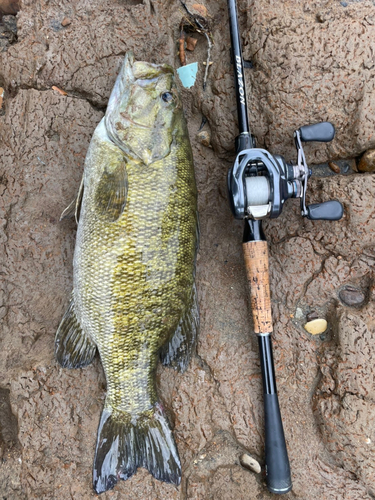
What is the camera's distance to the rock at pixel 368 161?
260cm

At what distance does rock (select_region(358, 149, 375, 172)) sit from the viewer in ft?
8.53

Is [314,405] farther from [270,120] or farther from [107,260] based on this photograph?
[270,120]

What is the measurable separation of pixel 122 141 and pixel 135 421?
2001 mm

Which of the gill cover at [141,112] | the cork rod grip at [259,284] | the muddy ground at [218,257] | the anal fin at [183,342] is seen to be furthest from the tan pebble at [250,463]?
the gill cover at [141,112]

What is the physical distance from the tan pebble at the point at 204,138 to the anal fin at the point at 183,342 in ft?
3.97

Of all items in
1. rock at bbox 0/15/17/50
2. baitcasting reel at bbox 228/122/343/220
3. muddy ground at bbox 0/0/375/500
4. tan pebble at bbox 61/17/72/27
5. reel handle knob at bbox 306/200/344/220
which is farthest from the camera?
rock at bbox 0/15/17/50

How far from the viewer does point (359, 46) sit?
8.41ft

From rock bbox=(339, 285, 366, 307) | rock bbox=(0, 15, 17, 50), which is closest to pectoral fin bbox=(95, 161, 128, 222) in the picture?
rock bbox=(0, 15, 17, 50)

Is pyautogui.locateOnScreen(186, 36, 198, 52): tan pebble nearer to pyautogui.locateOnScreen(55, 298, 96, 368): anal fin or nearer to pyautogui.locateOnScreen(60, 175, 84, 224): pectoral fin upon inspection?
pyautogui.locateOnScreen(60, 175, 84, 224): pectoral fin

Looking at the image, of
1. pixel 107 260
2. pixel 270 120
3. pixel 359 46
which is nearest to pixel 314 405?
pixel 107 260

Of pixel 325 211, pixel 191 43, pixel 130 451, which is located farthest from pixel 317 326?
pixel 191 43

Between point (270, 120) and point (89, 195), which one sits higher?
point (270, 120)

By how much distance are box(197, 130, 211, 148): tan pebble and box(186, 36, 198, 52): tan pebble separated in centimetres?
72

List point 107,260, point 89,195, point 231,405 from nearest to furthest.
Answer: point 107,260, point 89,195, point 231,405
